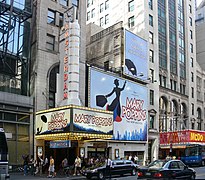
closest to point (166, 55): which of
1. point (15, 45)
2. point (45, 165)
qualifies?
point (15, 45)

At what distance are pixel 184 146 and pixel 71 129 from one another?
80.7 feet

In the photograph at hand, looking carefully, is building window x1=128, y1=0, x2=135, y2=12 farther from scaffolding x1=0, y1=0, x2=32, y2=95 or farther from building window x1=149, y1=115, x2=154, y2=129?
scaffolding x1=0, y1=0, x2=32, y2=95

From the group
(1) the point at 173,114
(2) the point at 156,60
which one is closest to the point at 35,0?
(2) the point at 156,60

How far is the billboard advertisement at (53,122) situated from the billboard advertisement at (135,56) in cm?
1724

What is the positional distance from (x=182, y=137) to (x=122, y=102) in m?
11.6

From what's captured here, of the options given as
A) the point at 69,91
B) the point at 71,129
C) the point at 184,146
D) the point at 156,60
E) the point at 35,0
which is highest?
the point at 35,0

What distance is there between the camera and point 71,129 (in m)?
28.1

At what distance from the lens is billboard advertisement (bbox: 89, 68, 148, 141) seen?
40562 mm

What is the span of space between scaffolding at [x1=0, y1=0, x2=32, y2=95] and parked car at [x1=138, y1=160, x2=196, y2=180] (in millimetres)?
19004

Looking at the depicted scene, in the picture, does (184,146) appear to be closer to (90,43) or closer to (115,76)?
(115,76)

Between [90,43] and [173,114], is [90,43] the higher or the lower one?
the higher one

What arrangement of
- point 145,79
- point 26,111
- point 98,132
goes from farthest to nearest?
point 145,79, point 26,111, point 98,132

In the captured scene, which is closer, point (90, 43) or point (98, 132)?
point (98, 132)

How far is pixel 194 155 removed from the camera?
149 ft
